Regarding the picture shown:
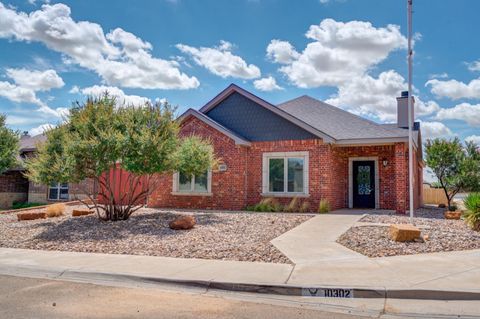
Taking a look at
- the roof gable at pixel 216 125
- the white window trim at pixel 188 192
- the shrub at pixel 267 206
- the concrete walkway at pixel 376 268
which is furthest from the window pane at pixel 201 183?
the concrete walkway at pixel 376 268

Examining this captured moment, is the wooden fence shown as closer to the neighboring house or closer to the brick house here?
the brick house

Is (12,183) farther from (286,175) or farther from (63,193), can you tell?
(286,175)

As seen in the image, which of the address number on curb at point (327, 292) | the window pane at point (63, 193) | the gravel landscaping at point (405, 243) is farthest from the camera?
the window pane at point (63, 193)

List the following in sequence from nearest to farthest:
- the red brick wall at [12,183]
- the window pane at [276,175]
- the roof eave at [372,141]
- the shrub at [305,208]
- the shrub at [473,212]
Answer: the shrub at [473,212] < the roof eave at [372,141] < the shrub at [305,208] < the window pane at [276,175] < the red brick wall at [12,183]

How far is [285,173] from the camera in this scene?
1706 cm

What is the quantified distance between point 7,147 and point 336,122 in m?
17.0

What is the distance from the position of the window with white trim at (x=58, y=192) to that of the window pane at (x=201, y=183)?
10.3 m

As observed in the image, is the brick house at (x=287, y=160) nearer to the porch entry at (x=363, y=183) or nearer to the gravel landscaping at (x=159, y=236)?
the porch entry at (x=363, y=183)

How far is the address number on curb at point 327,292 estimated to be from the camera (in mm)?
5742

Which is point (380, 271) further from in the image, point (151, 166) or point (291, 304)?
point (151, 166)

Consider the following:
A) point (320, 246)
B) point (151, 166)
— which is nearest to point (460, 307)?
point (320, 246)

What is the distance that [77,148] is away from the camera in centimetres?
1163

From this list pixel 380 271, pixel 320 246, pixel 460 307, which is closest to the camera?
pixel 460 307

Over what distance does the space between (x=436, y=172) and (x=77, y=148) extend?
1701 cm
